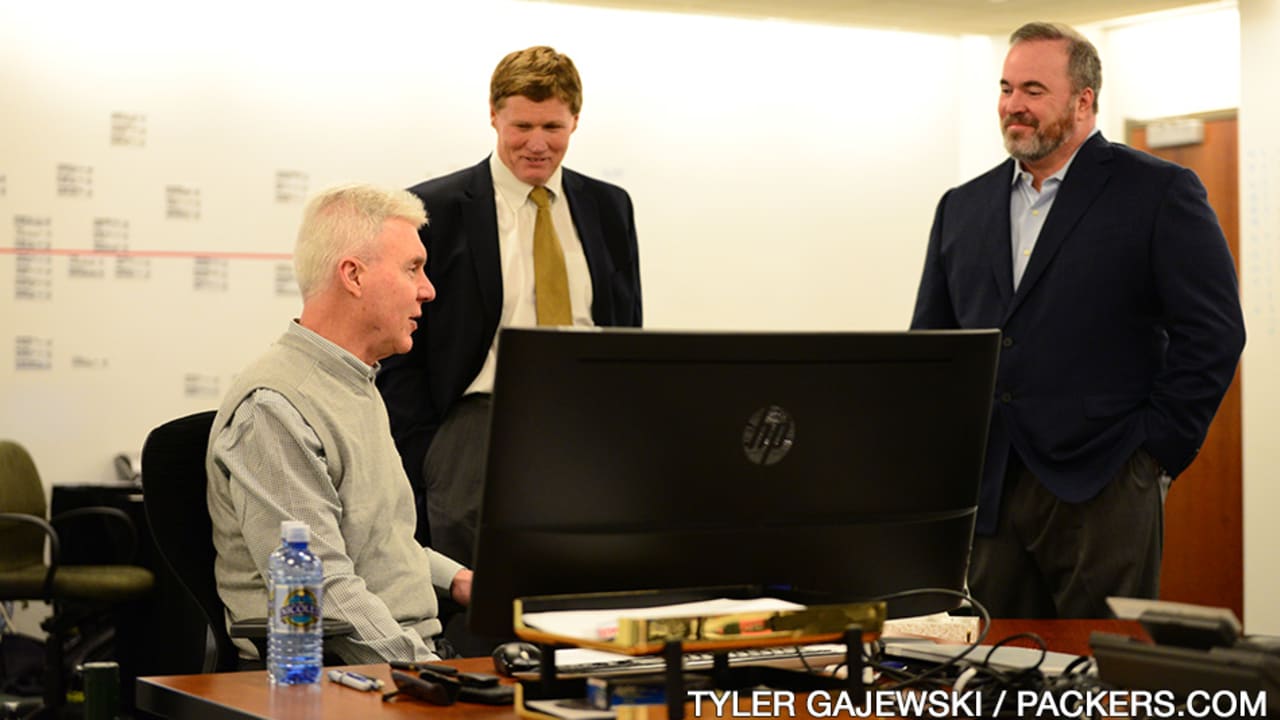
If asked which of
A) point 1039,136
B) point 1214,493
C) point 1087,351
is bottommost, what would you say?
point 1214,493

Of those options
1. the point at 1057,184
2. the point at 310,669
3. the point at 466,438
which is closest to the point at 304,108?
the point at 466,438

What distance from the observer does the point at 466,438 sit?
341 cm

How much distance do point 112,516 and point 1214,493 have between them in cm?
457

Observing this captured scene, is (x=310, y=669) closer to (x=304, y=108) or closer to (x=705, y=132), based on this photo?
(x=304, y=108)

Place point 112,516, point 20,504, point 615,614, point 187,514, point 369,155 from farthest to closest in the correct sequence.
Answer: point 369,155
point 112,516
point 20,504
point 187,514
point 615,614

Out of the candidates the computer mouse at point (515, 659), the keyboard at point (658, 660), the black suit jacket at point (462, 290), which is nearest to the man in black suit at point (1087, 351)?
the black suit jacket at point (462, 290)

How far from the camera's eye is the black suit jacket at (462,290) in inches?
136

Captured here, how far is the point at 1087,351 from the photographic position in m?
3.37

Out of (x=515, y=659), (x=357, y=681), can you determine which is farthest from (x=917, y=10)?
(x=357, y=681)

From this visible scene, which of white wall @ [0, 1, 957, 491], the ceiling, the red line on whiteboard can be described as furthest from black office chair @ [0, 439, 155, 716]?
the ceiling

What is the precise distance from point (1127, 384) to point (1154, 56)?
4.02 m

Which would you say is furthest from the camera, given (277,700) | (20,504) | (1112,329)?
(20,504)

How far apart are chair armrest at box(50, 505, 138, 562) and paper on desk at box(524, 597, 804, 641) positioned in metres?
4.05

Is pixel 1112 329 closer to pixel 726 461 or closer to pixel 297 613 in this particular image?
pixel 726 461
